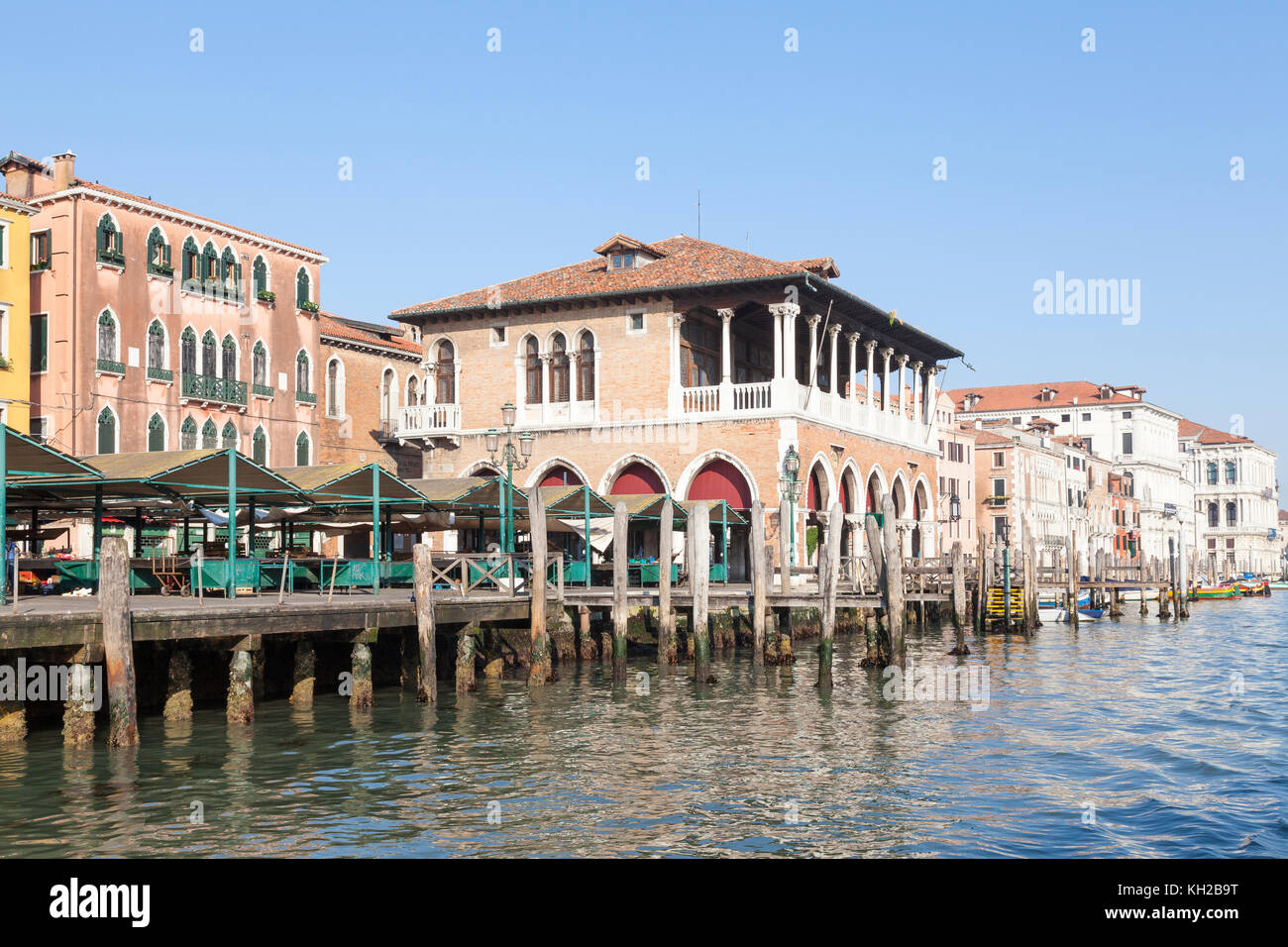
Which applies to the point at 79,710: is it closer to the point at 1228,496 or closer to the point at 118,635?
the point at 118,635

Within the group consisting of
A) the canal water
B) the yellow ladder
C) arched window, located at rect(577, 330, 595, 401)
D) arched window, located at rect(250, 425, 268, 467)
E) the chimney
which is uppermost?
the chimney

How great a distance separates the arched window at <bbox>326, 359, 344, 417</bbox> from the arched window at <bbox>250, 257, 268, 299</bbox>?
12.3 feet

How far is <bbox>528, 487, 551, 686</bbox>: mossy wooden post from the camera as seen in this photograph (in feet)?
67.6

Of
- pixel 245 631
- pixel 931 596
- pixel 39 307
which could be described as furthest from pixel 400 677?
pixel 39 307

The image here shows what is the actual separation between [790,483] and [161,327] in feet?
51.7

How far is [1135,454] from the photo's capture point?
9712 cm

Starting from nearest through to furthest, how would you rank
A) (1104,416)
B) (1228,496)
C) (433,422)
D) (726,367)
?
(726,367), (433,422), (1104,416), (1228,496)

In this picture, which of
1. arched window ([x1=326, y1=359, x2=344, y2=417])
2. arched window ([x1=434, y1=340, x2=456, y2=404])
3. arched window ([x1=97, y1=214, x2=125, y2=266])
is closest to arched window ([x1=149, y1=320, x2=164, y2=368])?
arched window ([x1=97, y1=214, x2=125, y2=266])

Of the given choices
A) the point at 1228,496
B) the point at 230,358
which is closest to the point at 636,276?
the point at 230,358

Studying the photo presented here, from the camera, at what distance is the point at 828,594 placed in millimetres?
21750

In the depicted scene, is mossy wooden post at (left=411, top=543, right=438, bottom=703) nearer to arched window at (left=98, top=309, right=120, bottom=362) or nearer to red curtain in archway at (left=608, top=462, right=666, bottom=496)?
arched window at (left=98, top=309, right=120, bottom=362)

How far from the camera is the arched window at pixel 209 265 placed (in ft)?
112
